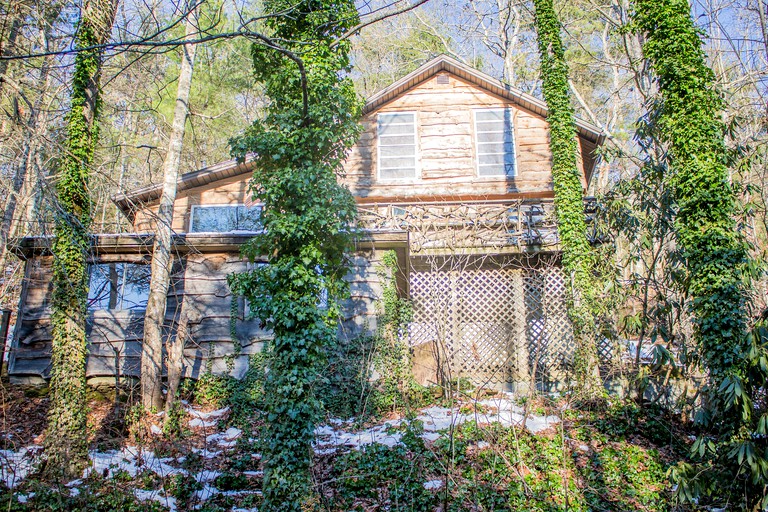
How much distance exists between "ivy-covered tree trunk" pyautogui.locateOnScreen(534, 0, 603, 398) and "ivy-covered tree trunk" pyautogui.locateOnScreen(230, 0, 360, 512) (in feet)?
15.1

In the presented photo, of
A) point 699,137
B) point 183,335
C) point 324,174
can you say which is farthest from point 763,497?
point 183,335

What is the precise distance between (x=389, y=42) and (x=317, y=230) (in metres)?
17.8

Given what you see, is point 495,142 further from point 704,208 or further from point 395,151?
point 704,208

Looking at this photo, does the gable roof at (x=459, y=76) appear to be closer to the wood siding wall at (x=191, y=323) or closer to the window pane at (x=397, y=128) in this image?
the window pane at (x=397, y=128)

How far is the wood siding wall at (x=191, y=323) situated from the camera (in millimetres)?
9281

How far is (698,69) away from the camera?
6.74 m

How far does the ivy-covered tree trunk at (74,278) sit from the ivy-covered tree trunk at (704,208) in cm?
743

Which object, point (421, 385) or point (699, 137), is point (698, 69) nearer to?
point (699, 137)

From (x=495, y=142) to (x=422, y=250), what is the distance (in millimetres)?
4605

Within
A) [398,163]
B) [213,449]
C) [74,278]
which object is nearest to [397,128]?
[398,163]

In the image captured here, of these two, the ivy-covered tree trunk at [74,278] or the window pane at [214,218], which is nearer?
the ivy-covered tree trunk at [74,278]

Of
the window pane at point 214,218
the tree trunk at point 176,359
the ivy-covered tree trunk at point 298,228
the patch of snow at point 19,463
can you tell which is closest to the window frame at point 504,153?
the ivy-covered tree trunk at point 298,228

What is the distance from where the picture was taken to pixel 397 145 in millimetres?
13344

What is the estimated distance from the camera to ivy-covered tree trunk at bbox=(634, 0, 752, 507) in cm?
600
